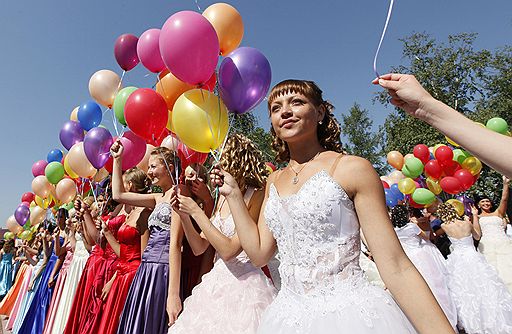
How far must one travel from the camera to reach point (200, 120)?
2912 millimetres

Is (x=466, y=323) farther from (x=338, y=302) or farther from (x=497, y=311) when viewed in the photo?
(x=338, y=302)

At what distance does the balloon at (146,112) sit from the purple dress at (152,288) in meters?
0.75

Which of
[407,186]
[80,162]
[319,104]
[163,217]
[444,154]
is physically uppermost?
[80,162]

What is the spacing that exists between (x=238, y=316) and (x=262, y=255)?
24.2 inches

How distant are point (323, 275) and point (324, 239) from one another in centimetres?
16

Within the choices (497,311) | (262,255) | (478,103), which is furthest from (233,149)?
(478,103)

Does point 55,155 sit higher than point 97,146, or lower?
higher

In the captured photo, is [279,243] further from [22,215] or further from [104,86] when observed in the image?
[22,215]

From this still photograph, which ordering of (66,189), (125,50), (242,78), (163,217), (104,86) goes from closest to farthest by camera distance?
(242,78)
(163,217)
(125,50)
(104,86)
(66,189)

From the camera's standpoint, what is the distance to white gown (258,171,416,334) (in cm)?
147

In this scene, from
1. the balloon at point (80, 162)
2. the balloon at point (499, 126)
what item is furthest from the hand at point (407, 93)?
the balloon at point (499, 126)

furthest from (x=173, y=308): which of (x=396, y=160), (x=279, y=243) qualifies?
(x=396, y=160)

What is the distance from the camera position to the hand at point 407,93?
3.97ft

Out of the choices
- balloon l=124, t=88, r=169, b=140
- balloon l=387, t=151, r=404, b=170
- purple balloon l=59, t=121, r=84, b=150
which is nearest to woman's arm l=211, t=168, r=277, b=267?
balloon l=124, t=88, r=169, b=140
